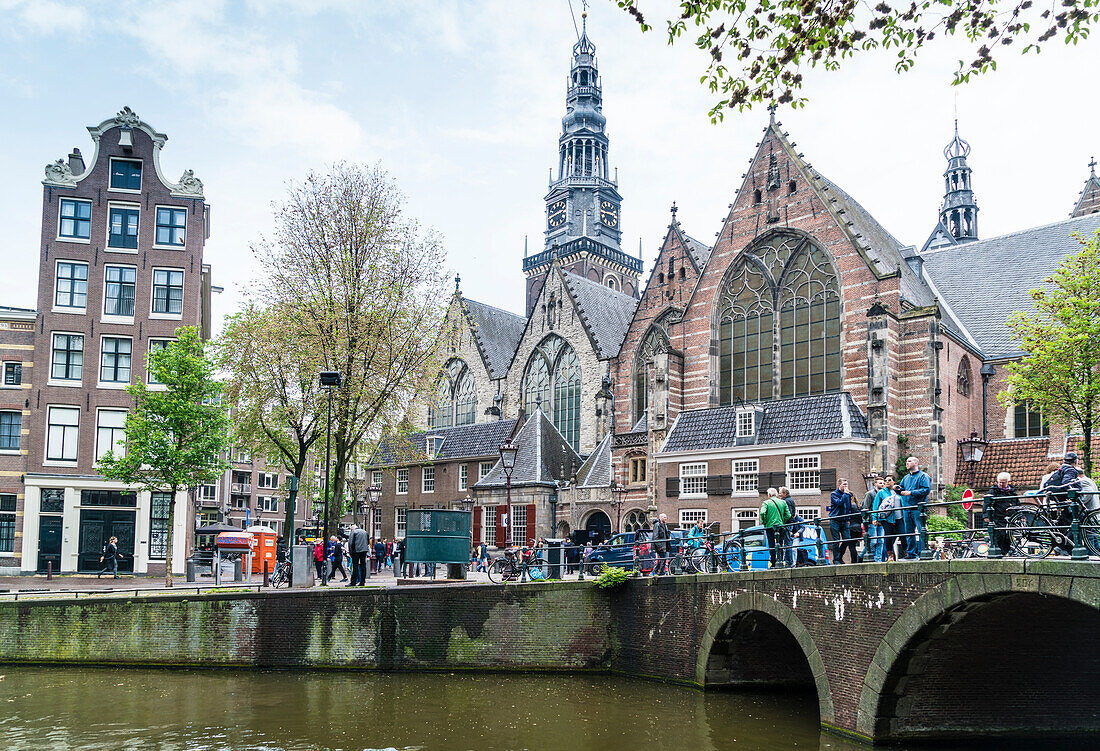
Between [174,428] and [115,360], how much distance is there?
745 centimetres

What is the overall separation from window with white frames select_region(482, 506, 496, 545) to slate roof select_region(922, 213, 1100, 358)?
24.0 m

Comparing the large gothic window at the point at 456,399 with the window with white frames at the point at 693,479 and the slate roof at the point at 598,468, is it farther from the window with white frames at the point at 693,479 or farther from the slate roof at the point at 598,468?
the window with white frames at the point at 693,479

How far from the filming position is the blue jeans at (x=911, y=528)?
50.1 feet

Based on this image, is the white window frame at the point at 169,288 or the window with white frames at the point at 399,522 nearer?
the white window frame at the point at 169,288

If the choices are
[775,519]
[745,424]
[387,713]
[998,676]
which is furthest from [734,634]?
[745,424]

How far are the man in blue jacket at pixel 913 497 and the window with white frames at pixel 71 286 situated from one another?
3098 centimetres

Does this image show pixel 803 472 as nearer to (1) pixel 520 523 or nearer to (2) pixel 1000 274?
(2) pixel 1000 274

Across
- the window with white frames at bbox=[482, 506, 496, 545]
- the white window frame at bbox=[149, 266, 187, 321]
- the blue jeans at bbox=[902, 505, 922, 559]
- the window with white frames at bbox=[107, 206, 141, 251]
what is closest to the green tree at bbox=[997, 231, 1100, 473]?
the blue jeans at bbox=[902, 505, 922, 559]

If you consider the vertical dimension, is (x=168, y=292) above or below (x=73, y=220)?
below

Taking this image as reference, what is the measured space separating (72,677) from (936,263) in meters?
39.6

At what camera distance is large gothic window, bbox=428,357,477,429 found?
2280 inches

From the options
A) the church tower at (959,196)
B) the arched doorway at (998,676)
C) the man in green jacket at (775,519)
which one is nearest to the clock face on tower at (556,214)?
the church tower at (959,196)

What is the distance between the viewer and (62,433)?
3447cm

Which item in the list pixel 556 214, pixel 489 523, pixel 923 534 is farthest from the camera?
pixel 556 214
